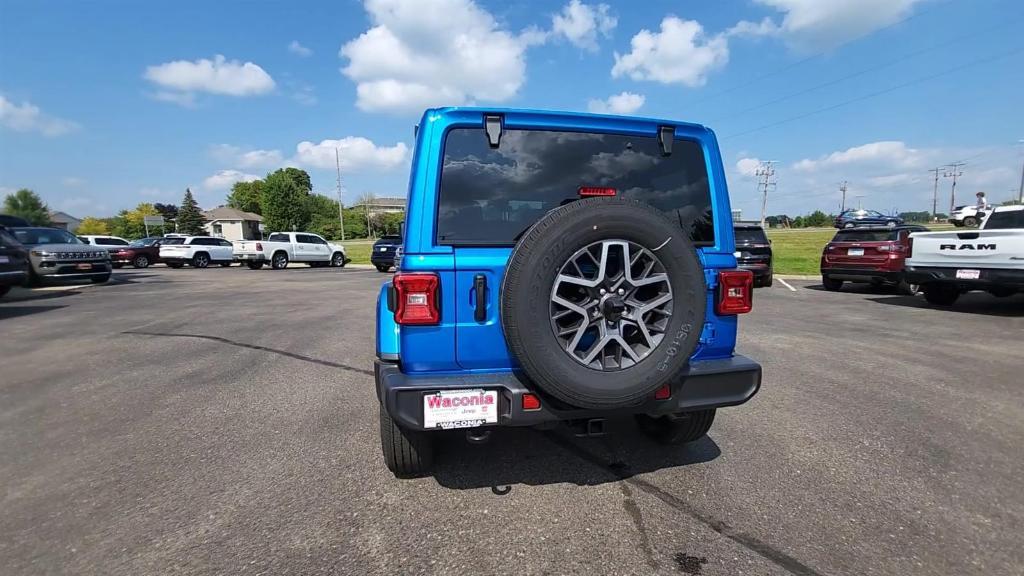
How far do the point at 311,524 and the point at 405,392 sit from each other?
90 cm

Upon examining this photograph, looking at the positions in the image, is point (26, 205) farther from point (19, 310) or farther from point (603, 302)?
point (603, 302)

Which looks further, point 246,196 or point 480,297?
point 246,196

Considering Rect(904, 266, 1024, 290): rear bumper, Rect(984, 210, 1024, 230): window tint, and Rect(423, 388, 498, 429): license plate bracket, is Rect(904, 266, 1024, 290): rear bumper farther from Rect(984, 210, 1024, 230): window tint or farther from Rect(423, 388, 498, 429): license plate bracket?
Rect(423, 388, 498, 429): license plate bracket

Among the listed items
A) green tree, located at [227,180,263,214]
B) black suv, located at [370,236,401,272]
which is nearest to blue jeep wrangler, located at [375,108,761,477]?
black suv, located at [370,236,401,272]

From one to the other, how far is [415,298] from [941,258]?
33.8 ft

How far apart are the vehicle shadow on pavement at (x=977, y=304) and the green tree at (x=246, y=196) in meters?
119

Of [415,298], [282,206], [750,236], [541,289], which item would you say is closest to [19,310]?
[415,298]

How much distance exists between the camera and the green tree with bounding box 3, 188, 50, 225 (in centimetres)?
7388

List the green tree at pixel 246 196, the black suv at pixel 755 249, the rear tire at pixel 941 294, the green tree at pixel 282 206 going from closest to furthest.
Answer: the rear tire at pixel 941 294 → the black suv at pixel 755 249 → the green tree at pixel 282 206 → the green tree at pixel 246 196

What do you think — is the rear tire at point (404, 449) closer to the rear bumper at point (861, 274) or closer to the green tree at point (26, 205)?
the rear bumper at point (861, 274)

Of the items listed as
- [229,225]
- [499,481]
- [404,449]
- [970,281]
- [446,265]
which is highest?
[229,225]

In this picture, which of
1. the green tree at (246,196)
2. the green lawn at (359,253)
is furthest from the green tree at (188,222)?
the green lawn at (359,253)

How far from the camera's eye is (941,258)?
29.0 ft

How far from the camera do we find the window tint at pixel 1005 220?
29.5 ft
